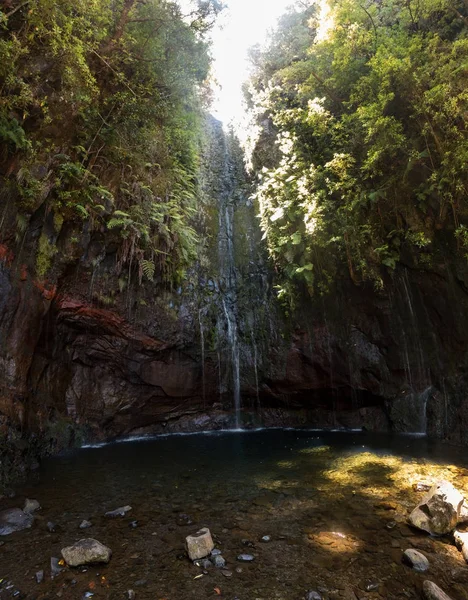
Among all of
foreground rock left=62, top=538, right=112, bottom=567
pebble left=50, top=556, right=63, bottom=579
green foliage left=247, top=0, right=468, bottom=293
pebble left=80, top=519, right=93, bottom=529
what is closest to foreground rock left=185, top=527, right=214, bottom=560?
foreground rock left=62, top=538, right=112, bottom=567

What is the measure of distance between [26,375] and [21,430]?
4.51 feet

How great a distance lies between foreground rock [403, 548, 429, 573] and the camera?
412 cm

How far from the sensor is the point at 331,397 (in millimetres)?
13375

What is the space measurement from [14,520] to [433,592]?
571 centimetres

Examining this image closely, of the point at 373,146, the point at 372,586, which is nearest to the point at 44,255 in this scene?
the point at 373,146

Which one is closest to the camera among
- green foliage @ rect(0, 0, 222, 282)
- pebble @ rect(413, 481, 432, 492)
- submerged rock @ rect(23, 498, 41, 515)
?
submerged rock @ rect(23, 498, 41, 515)

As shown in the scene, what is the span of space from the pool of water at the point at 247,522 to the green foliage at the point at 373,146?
228 inches

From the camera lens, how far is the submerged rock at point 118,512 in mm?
5779

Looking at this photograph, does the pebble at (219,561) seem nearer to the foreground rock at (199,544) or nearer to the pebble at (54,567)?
the foreground rock at (199,544)

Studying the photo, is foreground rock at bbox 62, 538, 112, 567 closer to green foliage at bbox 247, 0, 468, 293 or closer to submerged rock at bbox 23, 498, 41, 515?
submerged rock at bbox 23, 498, 41, 515

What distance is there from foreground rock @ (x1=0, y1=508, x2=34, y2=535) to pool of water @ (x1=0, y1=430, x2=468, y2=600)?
0.52 ft

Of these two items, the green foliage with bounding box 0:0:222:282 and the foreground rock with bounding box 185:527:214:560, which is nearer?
the foreground rock with bounding box 185:527:214:560

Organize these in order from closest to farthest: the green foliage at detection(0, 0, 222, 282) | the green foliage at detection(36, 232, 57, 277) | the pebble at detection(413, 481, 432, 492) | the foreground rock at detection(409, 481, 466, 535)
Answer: the foreground rock at detection(409, 481, 466, 535) → the pebble at detection(413, 481, 432, 492) → the green foliage at detection(0, 0, 222, 282) → the green foliage at detection(36, 232, 57, 277)

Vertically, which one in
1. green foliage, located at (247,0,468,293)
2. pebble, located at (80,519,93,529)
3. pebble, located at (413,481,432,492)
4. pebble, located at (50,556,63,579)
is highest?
green foliage, located at (247,0,468,293)
